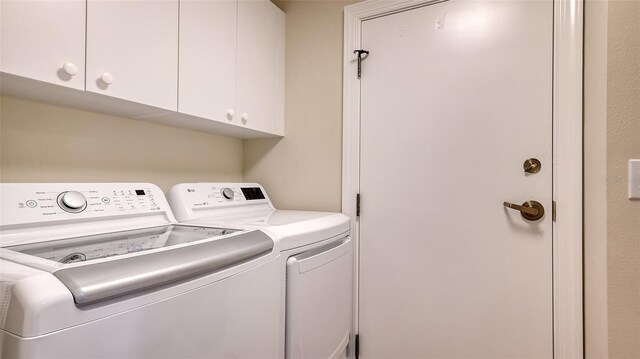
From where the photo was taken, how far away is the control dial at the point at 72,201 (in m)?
1.00

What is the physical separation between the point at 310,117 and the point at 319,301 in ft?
3.31

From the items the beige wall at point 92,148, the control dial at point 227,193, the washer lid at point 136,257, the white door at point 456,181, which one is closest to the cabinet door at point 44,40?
the beige wall at point 92,148

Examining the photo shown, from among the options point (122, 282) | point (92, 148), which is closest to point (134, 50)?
point (92, 148)

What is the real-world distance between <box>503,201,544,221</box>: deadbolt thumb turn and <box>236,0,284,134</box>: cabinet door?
1.24 m

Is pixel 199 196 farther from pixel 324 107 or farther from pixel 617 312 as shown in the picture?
pixel 617 312

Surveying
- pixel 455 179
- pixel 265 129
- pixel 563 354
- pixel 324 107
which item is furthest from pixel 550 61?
pixel 265 129

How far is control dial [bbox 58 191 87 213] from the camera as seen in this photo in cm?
100

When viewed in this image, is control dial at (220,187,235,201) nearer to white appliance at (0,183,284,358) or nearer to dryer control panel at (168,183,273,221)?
dryer control panel at (168,183,273,221)

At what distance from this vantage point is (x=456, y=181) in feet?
4.61

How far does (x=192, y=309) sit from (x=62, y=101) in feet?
2.98

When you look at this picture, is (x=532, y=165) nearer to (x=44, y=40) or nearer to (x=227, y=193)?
(x=227, y=193)

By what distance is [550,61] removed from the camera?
4.03ft

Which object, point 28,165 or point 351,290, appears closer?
point 28,165

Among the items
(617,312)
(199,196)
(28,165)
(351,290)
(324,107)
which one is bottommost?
(351,290)
